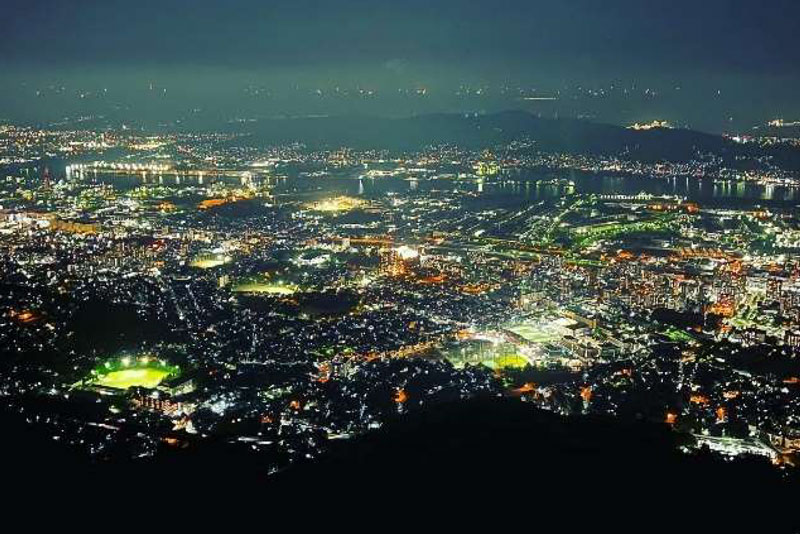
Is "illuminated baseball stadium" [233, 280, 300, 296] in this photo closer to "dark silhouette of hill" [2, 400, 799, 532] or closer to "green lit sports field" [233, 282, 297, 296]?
"green lit sports field" [233, 282, 297, 296]

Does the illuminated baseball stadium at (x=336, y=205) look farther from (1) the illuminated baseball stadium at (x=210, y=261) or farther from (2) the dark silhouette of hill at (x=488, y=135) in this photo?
(2) the dark silhouette of hill at (x=488, y=135)

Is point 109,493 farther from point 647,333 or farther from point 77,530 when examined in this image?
point 647,333

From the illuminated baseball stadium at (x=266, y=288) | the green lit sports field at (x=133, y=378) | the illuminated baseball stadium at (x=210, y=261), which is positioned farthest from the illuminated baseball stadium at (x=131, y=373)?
the illuminated baseball stadium at (x=210, y=261)

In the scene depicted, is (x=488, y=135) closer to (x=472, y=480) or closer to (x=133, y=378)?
(x=133, y=378)

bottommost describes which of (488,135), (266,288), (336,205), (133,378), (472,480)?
(133,378)

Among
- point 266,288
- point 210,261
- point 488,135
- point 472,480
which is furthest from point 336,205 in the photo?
point 488,135

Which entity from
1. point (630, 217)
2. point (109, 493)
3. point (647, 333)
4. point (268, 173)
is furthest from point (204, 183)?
point (109, 493)

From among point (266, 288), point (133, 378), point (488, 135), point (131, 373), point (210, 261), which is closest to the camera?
point (133, 378)
